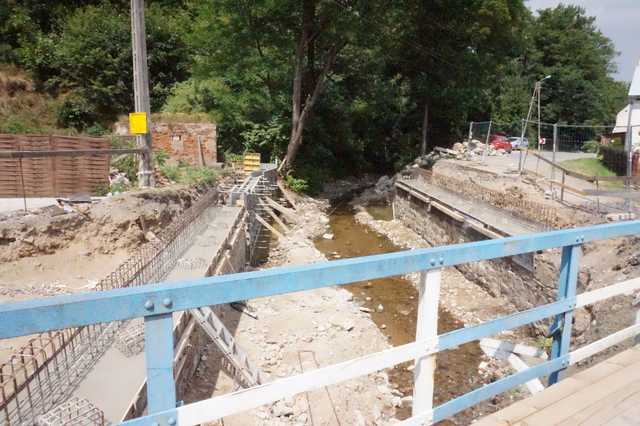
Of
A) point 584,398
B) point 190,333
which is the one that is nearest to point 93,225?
point 190,333

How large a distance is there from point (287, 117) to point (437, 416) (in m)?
23.2

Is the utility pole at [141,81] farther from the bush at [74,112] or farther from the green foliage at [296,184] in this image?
the bush at [74,112]

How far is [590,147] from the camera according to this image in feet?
62.0

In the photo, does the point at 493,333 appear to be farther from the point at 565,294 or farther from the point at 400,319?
the point at 400,319

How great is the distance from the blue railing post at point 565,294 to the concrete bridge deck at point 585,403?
153mm

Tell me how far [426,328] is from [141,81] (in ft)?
35.0

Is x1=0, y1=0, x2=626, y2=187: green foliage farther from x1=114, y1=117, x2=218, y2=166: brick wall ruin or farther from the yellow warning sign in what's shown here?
x1=114, y1=117, x2=218, y2=166: brick wall ruin

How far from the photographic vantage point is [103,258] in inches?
391

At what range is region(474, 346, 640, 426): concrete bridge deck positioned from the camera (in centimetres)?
200

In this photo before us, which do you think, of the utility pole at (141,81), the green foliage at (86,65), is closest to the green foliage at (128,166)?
the utility pole at (141,81)

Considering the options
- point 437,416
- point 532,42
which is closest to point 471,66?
point 532,42

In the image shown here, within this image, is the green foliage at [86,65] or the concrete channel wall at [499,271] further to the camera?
the green foliage at [86,65]

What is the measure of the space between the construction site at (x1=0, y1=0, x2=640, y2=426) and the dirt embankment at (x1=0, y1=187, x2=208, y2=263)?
47mm

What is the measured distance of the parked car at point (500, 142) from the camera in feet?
80.0
